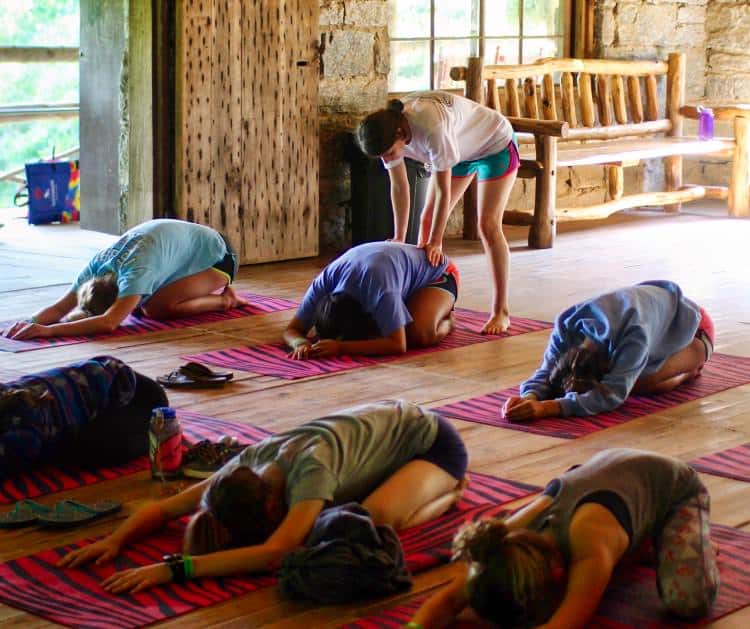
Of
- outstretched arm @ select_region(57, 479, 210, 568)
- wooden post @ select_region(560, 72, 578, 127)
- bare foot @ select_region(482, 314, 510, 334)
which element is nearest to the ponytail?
bare foot @ select_region(482, 314, 510, 334)

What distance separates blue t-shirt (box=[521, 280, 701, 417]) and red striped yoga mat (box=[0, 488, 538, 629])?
1.16 meters

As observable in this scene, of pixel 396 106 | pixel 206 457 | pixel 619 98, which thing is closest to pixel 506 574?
pixel 206 457

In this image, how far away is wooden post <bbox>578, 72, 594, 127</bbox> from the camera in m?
8.79

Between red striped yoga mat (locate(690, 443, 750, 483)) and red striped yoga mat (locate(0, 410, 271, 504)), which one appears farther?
red striped yoga mat (locate(690, 443, 750, 483))

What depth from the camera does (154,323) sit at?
580 centimetres

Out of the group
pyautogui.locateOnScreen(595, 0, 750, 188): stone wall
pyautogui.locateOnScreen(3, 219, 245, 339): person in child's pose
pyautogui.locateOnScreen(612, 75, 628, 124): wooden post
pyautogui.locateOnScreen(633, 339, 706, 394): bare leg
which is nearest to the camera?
pyautogui.locateOnScreen(633, 339, 706, 394): bare leg

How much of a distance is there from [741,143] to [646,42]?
1.07 metres

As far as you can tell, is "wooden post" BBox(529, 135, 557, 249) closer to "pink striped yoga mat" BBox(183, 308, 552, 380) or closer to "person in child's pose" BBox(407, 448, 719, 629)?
"pink striped yoga mat" BBox(183, 308, 552, 380)

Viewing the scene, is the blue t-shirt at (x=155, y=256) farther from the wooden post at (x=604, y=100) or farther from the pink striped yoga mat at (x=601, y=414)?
the wooden post at (x=604, y=100)

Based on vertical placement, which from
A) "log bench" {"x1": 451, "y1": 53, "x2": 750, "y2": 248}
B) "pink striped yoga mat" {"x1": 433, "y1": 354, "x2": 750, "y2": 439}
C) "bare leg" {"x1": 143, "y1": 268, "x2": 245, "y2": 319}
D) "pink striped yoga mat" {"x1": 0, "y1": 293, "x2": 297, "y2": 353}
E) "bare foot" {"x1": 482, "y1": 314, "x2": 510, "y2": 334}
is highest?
"log bench" {"x1": 451, "y1": 53, "x2": 750, "y2": 248}

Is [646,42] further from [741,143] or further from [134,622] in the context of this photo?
[134,622]

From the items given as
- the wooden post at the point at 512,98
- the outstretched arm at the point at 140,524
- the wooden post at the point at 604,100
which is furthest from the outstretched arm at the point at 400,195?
the wooden post at the point at 604,100

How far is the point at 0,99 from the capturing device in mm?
11969

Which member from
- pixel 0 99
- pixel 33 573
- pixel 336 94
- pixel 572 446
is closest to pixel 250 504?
pixel 33 573
